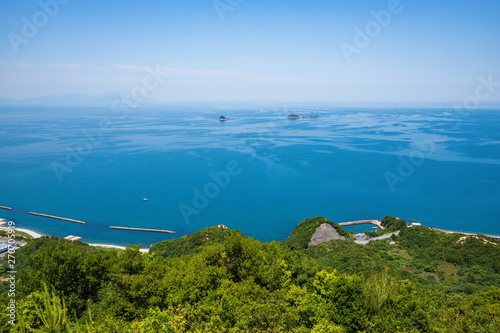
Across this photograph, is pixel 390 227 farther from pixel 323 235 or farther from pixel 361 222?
pixel 323 235

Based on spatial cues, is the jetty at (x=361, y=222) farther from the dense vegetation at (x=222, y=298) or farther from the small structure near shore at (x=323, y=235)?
the dense vegetation at (x=222, y=298)

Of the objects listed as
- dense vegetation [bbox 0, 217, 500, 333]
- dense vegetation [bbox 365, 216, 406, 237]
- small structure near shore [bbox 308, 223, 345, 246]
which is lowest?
dense vegetation [bbox 365, 216, 406, 237]

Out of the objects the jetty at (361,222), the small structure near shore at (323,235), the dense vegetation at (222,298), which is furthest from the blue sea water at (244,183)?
the dense vegetation at (222,298)

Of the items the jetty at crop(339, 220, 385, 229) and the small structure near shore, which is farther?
the jetty at crop(339, 220, 385, 229)

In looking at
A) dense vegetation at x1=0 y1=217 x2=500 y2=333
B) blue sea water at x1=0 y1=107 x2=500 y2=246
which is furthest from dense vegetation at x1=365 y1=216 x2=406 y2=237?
dense vegetation at x1=0 y1=217 x2=500 y2=333

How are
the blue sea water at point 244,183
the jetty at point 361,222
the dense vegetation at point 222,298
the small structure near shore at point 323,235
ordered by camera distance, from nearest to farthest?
the dense vegetation at point 222,298
the small structure near shore at point 323,235
the jetty at point 361,222
the blue sea water at point 244,183

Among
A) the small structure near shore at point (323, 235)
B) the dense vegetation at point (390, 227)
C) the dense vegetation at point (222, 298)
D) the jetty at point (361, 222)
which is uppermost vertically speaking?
the dense vegetation at point (222, 298)

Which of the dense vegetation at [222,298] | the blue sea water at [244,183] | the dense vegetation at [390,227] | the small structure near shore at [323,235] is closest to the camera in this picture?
the dense vegetation at [222,298]

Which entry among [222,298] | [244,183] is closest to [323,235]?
[222,298]

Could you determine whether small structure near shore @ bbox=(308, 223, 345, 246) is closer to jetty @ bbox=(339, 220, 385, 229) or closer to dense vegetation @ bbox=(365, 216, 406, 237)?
dense vegetation @ bbox=(365, 216, 406, 237)
